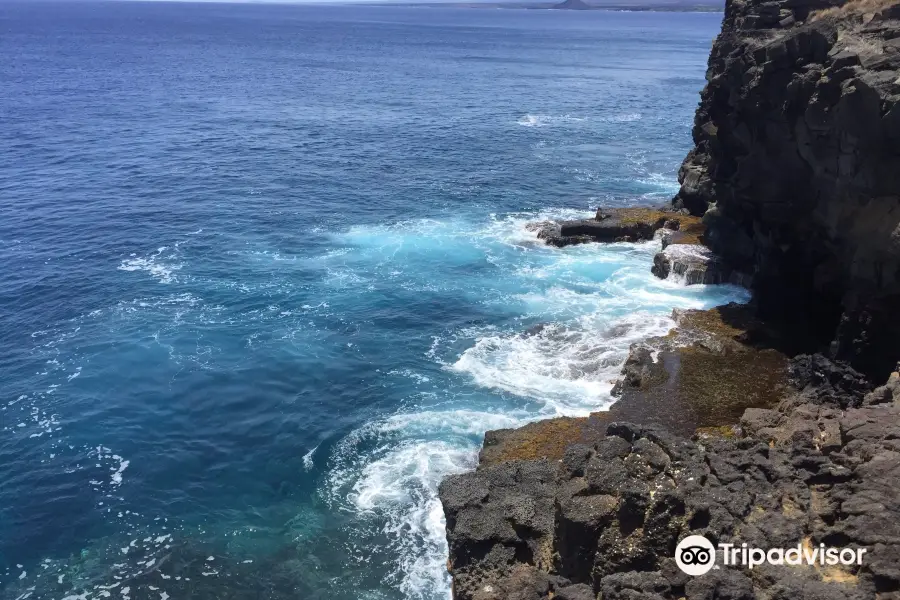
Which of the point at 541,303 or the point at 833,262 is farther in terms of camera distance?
the point at 541,303

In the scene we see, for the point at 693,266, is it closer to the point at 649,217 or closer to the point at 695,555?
the point at 649,217

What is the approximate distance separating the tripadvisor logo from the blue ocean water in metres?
12.1

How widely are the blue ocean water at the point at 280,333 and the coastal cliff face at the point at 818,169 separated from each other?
21.4 feet

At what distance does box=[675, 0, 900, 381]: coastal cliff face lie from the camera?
129 ft

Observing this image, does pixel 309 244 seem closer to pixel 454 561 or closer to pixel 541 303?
pixel 541 303

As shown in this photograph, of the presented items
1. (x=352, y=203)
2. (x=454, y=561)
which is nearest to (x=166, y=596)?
(x=454, y=561)

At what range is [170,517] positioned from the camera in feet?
116

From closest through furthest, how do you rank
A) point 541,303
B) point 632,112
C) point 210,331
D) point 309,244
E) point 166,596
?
1. point 166,596
2. point 210,331
3. point 541,303
4. point 309,244
5. point 632,112

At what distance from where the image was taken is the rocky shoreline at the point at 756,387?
2347 centimetres

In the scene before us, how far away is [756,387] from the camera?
4141cm

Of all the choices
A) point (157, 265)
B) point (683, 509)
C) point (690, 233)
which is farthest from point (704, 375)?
point (157, 265)

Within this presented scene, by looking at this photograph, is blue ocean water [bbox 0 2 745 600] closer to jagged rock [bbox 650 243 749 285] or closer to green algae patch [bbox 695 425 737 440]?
jagged rock [bbox 650 243 749 285]

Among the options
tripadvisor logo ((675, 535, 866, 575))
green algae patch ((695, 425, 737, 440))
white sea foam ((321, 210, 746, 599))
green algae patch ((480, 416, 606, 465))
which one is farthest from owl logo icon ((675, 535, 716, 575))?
green algae patch ((695, 425, 737, 440))

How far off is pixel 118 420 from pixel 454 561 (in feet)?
81.2
